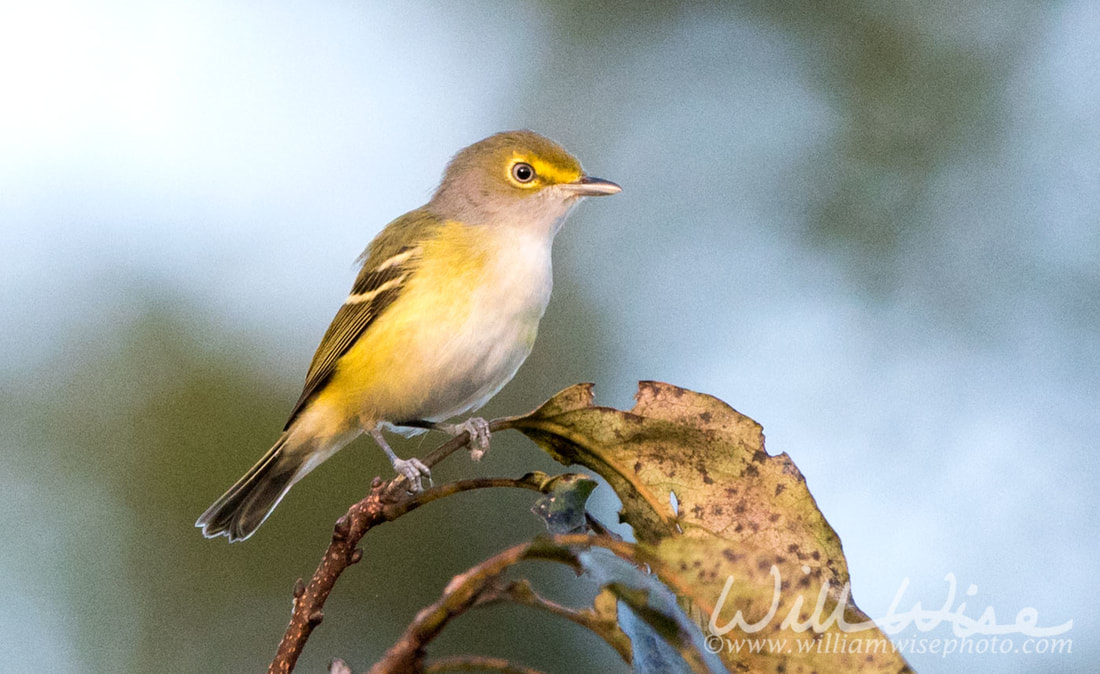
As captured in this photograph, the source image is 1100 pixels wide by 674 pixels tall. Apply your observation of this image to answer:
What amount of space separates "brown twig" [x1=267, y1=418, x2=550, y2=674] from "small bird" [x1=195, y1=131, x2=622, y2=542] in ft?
4.29

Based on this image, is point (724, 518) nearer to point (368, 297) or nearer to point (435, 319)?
point (435, 319)

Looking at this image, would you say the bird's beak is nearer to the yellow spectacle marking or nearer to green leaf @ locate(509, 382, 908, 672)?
the yellow spectacle marking

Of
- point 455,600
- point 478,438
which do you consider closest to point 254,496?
point 478,438

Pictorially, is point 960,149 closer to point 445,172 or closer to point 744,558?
point 445,172

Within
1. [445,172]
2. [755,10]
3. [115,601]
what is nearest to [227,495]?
[445,172]

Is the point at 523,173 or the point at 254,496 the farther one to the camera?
the point at 523,173

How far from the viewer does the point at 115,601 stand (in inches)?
224

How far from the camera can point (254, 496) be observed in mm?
3914

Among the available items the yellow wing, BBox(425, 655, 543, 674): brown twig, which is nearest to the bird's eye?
the yellow wing

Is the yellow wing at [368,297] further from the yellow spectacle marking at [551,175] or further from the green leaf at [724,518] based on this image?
the green leaf at [724,518]

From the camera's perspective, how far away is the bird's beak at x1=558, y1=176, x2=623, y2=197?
3969 millimetres

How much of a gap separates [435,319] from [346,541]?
1.75 metres

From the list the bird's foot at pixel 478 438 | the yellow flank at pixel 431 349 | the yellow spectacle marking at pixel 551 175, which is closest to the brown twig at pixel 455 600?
the bird's foot at pixel 478 438

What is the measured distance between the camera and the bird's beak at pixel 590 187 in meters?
3.97
